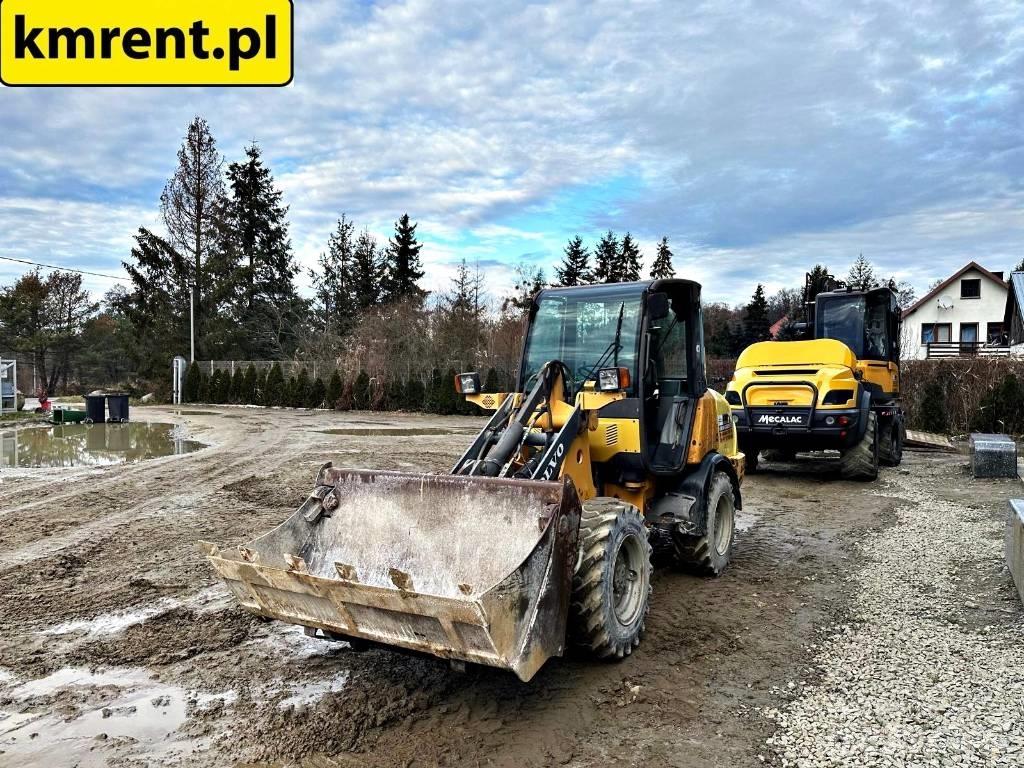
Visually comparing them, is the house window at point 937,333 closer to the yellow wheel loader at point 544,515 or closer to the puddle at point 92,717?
the yellow wheel loader at point 544,515

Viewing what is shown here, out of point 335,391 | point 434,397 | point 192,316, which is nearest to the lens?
point 434,397

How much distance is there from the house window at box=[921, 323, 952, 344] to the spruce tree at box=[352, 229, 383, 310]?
1239 inches

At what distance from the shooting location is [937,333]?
134 ft

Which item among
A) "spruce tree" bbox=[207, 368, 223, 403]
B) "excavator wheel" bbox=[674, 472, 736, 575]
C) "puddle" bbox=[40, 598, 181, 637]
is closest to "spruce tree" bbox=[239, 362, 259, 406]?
"spruce tree" bbox=[207, 368, 223, 403]

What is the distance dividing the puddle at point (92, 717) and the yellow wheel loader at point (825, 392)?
8087 mm

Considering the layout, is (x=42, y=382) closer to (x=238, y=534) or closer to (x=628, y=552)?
(x=238, y=534)

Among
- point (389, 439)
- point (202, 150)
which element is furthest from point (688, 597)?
point (202, 150)

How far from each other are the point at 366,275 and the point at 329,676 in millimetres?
37384

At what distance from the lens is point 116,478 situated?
9875 mm

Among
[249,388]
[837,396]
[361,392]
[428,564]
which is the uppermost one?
[837,396]

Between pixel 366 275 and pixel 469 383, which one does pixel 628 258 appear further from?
pixel 469 383

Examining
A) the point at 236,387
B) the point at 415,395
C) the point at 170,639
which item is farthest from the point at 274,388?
the point at 170,639

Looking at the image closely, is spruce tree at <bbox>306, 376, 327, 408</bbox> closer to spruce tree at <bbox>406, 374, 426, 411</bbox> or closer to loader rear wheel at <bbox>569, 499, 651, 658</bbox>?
spruce tree at <bbox>406, 374, 426, 411</bbox>

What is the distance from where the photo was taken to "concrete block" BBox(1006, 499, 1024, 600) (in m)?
4.90
